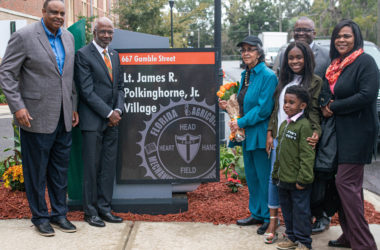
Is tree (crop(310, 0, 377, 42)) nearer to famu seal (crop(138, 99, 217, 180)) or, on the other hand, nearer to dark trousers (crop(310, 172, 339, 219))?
famu seal (crop(138, 99, 217, 180))

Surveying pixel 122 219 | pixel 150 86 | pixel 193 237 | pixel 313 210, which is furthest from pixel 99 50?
pixel 313 210

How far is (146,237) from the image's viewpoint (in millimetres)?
4191

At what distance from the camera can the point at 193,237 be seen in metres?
4.22

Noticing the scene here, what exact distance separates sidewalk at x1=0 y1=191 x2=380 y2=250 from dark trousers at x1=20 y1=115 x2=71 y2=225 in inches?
8.8

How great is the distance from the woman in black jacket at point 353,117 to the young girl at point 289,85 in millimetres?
174

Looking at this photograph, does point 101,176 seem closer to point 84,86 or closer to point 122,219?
point 122,219

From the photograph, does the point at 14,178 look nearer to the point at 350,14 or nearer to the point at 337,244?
the point at 337,244

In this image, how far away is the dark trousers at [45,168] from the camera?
4.18 meters

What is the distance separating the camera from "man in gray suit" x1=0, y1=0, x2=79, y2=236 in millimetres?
4027

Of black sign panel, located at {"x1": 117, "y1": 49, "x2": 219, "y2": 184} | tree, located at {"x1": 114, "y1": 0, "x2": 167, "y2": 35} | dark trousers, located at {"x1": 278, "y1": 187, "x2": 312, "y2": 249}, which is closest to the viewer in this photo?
dark trousers, located at {"x1": 278, "y1": 187, "x2": 312, "y2": 249}

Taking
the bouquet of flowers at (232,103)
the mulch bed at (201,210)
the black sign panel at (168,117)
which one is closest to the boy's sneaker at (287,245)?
the mulch bed at (201,210)

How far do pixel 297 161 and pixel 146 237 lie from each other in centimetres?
158

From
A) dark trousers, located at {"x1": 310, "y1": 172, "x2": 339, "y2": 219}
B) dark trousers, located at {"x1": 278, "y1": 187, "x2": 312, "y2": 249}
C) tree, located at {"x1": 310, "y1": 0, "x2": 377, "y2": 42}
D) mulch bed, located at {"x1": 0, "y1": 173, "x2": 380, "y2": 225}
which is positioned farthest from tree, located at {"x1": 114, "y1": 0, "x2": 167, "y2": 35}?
dark trousers, located at {"x1": 278, "y1": 187, "x2": 312, "y2": 249}

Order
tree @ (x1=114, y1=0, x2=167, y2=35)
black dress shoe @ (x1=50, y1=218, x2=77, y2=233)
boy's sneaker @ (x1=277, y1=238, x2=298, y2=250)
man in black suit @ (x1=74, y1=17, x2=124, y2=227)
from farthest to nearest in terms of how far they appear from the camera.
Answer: tree @ (x1=114, y1=0, x2=167, y2=35), man in black suit @ (x1=74, y1=17, x2=124, y2=227), black dress shoe @ (x1=50, y1=218, x2=77, y2=233), boy's sneaker @ (x1=277, y1=238, x2=298, y2=250)
